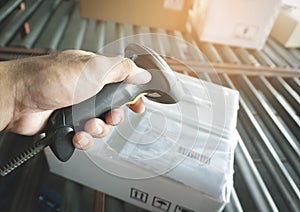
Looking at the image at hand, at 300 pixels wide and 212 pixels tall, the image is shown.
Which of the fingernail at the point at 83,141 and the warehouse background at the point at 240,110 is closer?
the fingernail at the point at 83,141

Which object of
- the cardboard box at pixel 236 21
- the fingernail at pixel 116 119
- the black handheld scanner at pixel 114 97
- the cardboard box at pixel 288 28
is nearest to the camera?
the black handheld scanner at pixel 114 97

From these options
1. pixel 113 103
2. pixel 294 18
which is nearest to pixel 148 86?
pixel 113 103

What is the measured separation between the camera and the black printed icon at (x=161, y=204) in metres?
0.64

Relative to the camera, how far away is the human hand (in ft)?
1.84

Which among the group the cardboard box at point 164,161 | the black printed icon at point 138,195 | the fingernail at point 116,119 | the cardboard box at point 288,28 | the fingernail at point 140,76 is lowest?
the black printed icon at point 138,195

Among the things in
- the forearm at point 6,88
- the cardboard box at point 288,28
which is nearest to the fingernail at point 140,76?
the forearm at point 6,88

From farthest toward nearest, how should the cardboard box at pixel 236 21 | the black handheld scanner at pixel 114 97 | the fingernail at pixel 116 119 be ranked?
1. the cardboard box at pixel 236 21
2. the fingernail at pixel 116 119
3. the black handheld scanner at pixel 114 97

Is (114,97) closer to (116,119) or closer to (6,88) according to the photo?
(116,119)

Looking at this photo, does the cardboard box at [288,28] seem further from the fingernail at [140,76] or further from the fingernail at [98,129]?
the fingernail at [98,129]

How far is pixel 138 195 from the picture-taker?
26.2 inches

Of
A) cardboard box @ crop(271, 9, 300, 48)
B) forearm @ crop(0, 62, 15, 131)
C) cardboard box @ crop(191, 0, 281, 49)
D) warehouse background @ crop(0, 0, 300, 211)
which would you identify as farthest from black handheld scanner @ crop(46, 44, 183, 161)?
cardboard box @ crop(271, 9, 300, 48)

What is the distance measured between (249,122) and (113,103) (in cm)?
58

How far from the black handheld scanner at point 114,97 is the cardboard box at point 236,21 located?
0.89 m

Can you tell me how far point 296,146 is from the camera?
861 mm
